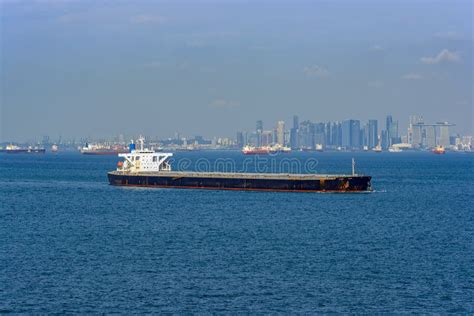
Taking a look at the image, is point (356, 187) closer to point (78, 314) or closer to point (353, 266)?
point (353, 266)

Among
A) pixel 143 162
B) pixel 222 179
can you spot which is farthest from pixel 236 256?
pixel 143 162

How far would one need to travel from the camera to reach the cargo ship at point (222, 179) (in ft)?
293

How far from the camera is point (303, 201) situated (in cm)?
7894

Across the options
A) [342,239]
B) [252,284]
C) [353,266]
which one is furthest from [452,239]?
[252,284]

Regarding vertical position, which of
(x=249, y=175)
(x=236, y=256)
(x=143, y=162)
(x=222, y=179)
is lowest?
(x=236, y=256)

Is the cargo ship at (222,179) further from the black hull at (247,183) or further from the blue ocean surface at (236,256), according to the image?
→ the blue ocean surface at (236,256)

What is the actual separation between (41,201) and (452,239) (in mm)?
44260

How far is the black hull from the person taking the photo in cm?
8912

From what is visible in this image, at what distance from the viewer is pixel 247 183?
9462 centimetres

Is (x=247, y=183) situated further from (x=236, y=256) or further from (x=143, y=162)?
(x=236, y=256)

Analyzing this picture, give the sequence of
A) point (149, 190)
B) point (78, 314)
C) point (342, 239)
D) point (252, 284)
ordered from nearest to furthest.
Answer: point (78, 314)
point (252, 284)
point (342, 239)
point (149, 190)

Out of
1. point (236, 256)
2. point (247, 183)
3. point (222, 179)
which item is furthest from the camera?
point (222, 179)

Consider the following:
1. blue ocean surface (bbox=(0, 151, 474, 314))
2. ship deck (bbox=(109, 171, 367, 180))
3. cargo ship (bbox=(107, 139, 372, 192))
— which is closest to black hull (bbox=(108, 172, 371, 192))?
cargo ship (bbox=(107, 139, 372, 192))

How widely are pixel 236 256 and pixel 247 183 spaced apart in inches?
1969
